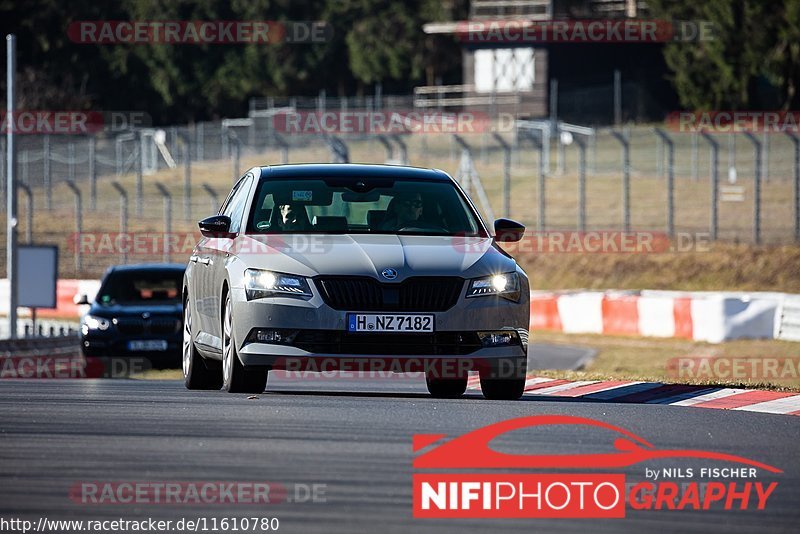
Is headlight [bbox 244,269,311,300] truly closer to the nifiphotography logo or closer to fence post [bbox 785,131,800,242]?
the nifiphotography logo

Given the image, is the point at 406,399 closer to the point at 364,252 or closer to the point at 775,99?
the point at 364,252

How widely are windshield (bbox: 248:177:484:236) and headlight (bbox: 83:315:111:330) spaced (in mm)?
9203

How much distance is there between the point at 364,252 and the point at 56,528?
542cm

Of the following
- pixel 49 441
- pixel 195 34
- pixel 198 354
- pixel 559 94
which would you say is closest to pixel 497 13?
pixel 559 94

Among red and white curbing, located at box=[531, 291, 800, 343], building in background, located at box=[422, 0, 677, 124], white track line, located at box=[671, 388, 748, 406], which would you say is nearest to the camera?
white track line, located at box=[671, 388, 748, 406]

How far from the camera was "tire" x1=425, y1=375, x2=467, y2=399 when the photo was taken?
13.2 metres

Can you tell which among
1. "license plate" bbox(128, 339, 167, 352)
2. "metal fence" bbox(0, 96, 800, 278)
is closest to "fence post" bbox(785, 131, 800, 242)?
"metal fence" bbox(0, 96, 800, 278)

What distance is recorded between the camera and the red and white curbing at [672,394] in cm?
1200

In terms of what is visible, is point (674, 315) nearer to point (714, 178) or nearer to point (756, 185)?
point (756, 185)

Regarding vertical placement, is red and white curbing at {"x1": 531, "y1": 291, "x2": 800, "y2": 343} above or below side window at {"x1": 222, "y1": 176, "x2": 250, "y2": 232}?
below

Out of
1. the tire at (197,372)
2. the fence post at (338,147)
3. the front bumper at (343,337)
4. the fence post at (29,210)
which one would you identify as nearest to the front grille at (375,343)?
the front bumper at (343,337)

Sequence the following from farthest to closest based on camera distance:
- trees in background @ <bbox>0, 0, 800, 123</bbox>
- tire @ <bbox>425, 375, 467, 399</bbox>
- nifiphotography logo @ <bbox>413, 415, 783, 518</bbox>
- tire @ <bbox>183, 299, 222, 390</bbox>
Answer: trees in background @ <bbox>0, 0, 800, 123</bbox>, tire @ <bbox>183, 299, 222, 390</bbox>, tire @ <bbox>425, 375, 467, 399</bbox>, nifiphotography logo @ <bbox>413, 415, 783, 518</bbox>

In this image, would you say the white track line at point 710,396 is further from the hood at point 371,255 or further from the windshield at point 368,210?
the windshield at point 368,210

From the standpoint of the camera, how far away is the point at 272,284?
38.1 ft
